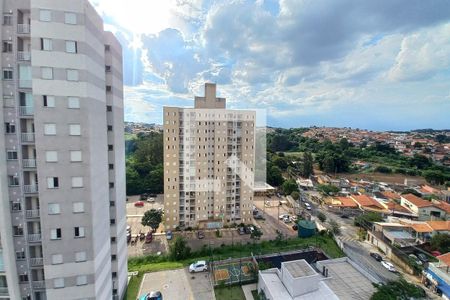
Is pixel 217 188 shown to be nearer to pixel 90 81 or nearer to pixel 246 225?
pixel 246 225

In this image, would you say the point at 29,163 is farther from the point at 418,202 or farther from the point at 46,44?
the point at 418,202

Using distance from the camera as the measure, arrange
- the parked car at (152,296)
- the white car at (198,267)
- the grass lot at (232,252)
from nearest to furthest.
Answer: the parked car at (152,296) → the white car at (198,267) → the grass lot at (232,252)

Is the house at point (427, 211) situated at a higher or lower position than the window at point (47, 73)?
lower

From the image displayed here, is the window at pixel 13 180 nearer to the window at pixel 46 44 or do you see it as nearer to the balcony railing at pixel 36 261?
the balcony railing at pixel 36 261

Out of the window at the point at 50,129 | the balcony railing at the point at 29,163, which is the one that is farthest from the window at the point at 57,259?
the window at the point at 50,129

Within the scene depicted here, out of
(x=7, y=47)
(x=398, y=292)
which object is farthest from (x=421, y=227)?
(x=7, y=47)

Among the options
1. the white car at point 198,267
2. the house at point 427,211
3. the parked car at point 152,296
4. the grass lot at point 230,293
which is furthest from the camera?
the house at point 427,211
